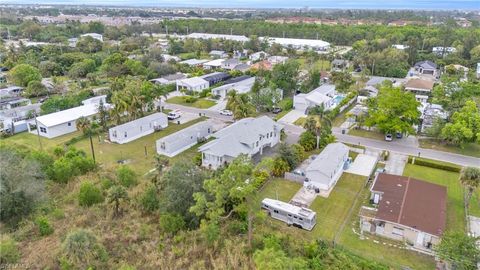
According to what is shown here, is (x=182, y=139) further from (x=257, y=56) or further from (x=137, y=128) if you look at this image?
(x=257, y=56)

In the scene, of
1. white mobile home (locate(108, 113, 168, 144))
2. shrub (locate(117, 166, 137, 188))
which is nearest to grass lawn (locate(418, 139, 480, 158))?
shrub (locate(117, 166, 137, 188))

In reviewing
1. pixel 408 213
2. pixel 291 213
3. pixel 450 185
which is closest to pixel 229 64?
pixel 450 185

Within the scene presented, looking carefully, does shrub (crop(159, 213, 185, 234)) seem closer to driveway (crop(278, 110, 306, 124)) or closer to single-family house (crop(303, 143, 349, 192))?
single-family house (crop(303, 143, 349, 192))

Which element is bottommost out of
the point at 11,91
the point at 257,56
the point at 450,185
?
the point at 450,185

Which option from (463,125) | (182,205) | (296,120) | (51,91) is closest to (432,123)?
(463,125)

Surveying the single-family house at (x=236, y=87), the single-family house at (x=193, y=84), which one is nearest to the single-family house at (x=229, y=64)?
the single-family house at (x=236, y=87)

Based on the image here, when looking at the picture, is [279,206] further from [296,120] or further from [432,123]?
[432,123]
